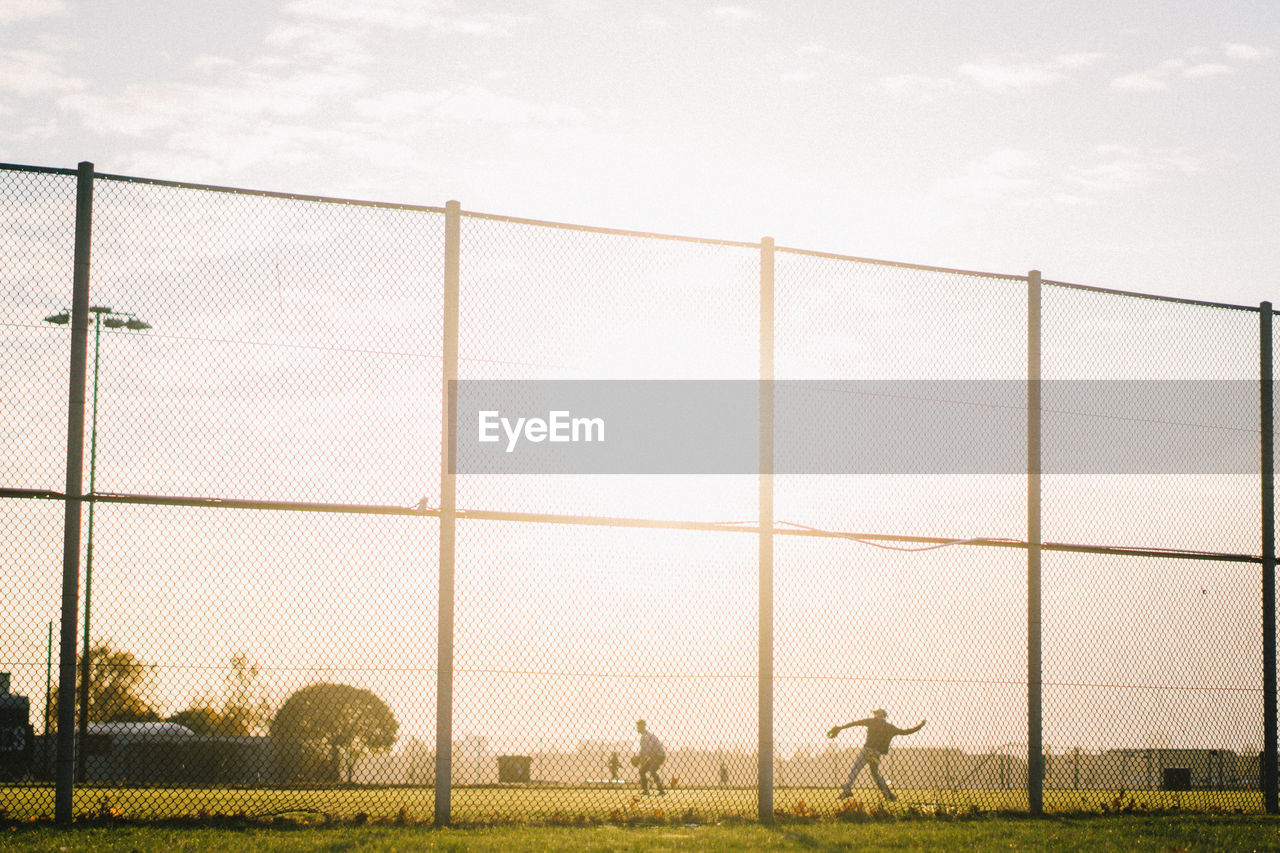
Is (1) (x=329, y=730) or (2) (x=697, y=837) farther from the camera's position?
(1) (x=329, y=730)

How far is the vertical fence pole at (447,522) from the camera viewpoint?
25.9 ft

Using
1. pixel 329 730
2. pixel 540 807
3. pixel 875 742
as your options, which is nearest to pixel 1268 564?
pixel 875 742

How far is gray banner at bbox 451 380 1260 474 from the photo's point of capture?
8.27 m

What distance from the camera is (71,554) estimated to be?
7.44 meters

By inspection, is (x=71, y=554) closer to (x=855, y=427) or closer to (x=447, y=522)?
(x=447, y=522)

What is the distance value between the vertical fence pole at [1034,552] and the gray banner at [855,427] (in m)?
0.10

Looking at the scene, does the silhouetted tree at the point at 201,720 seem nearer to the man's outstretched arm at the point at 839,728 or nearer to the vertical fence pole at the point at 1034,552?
the man's outstretched arm at the point at 839,728

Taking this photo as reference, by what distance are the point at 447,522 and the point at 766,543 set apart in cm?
253

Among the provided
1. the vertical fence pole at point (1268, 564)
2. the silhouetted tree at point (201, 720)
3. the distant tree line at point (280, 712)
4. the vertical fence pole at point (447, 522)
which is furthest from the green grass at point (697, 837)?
the vertical fence pole at point (1268, 564)

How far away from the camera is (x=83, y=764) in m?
8.03

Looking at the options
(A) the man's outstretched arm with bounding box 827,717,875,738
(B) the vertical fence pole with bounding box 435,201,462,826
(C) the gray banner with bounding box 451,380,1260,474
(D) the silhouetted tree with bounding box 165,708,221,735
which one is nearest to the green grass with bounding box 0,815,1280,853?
(B) the vertical fence pole with bounding box 435,201,462,826

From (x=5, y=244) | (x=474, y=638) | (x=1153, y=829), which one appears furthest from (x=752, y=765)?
(x=5, y=244)

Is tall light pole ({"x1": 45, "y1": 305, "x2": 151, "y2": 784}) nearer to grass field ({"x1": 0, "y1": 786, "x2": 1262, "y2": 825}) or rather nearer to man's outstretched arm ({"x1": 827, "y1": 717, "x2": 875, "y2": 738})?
grass field ({"x1": 0, "y1": 786, "x2": 1262, "y2": 825})

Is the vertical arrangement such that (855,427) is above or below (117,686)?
above
